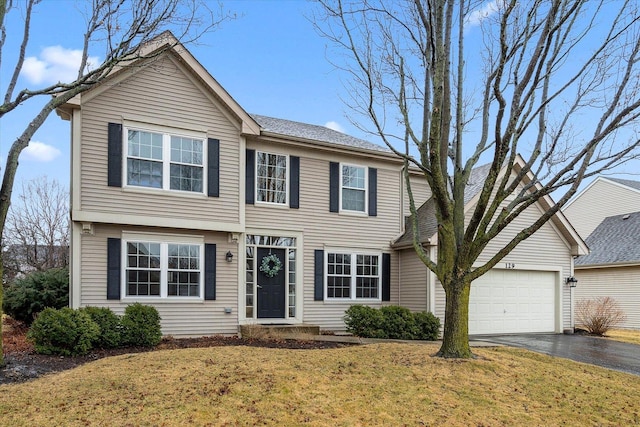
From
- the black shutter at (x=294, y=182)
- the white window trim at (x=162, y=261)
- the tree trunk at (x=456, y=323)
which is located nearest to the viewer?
the tree trunk at (x=456, y=323)

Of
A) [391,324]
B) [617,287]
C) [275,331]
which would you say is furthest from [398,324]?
[617,287]

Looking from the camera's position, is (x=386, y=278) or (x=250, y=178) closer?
(x=250, y=178)

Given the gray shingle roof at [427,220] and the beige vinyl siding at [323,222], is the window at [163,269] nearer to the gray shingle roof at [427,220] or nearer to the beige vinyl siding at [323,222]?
the beige vinyl siding at [323,222]

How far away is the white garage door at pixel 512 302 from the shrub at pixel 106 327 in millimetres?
10051

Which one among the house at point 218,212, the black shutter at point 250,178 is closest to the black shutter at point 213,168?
the house at point 218,212

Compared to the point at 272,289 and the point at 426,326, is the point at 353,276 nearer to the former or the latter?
the point at 272,289

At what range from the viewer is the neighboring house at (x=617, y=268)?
68.1 feet

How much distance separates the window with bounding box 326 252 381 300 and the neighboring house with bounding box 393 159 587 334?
88cm

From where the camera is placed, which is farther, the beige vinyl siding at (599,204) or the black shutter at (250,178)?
the beige vinyl siding at (599,204)

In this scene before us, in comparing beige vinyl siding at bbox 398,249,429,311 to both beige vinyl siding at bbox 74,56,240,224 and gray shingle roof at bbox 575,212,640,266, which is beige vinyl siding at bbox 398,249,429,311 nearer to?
beige vinyl siding at bbox 74,56,240,224

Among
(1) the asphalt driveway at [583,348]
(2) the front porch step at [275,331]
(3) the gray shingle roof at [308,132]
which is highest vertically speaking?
(3) the gray shingle roof at [308,132]

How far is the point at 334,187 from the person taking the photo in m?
14.8

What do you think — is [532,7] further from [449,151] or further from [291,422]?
[291,422]

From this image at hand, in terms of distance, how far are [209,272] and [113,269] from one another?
2.28 meters
